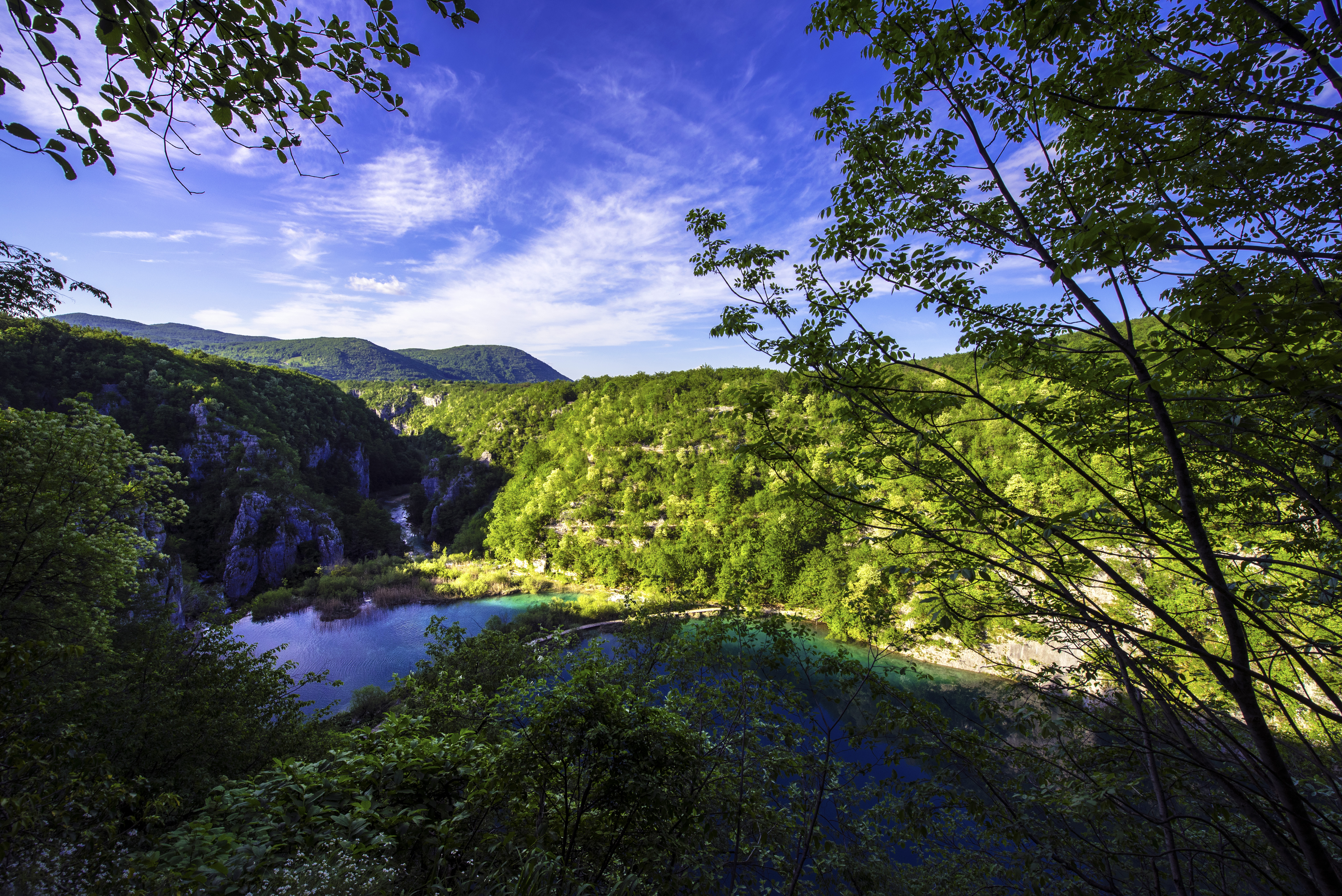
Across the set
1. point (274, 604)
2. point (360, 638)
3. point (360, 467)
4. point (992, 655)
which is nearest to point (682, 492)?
point (992, 655)

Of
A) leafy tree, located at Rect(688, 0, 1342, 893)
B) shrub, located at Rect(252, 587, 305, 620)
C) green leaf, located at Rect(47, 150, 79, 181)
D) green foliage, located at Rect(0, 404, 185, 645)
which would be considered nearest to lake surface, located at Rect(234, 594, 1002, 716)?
shrub, located at Rect(252, 587, 305, 620)

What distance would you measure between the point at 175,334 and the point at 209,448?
168 meters

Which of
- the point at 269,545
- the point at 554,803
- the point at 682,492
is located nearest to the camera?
the point at 554,803

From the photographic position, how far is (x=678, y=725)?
4.70 meters

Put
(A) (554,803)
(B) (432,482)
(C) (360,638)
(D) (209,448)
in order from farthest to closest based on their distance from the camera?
1. (B) (432,482)
2. (D) (209,448)
3. (C) (360,638)
4. (A) (554,803)

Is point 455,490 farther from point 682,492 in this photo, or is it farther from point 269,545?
point 682,492

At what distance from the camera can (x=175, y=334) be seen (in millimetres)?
A: 143375

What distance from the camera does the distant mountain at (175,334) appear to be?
132m

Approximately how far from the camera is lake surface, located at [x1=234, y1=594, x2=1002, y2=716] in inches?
762

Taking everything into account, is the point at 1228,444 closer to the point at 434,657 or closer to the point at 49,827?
the point at 49,827

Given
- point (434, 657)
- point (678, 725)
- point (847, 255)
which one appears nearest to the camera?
point (847, 255)

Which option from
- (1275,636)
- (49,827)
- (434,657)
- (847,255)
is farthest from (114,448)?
(1275,636)

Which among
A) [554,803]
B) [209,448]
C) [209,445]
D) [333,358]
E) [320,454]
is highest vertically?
[333,358]

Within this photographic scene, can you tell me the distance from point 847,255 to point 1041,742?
21460mm
